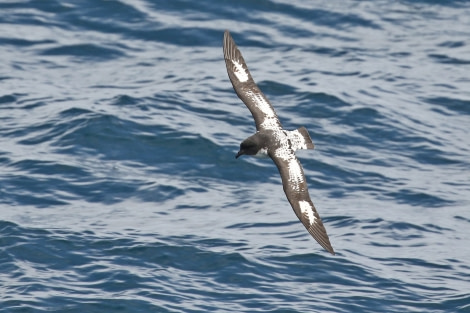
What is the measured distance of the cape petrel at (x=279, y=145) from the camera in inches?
496

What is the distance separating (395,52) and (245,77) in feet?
26.4

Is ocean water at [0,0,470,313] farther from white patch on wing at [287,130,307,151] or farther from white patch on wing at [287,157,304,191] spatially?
white patch on wing at [287,130,307,151]

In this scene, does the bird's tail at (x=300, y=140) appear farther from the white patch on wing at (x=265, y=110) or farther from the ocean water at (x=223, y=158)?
the ocean water at (x=223, y=158)

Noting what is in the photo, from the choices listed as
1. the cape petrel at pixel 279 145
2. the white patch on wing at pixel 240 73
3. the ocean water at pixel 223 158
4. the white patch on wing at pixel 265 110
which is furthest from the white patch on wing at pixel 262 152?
the ocean water at pixel 223 158

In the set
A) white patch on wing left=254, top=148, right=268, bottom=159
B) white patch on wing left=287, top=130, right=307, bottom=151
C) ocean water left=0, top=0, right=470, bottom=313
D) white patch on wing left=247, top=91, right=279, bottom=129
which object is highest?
white patch on wing left=247, top=91, right=279, bottom=129


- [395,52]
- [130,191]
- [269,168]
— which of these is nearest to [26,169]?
[130,191]

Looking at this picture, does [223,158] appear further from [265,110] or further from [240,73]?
[265,110]

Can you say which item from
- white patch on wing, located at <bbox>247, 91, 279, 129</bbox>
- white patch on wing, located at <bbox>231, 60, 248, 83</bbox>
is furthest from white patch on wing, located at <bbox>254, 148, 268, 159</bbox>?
white patch on wing, located at <bbox>231, 60, 248, 83</bbox>

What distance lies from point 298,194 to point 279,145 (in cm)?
95

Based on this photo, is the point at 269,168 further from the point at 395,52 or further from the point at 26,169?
the point at 395,52

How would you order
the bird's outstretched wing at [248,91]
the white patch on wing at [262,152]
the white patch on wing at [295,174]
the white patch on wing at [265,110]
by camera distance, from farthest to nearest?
the bird's outstretched wing at [248,91] < the white patch on wing at [265,110] < the white patch on wing at [262,152] < the white patch on wing at [295,174]

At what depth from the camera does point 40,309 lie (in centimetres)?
1309

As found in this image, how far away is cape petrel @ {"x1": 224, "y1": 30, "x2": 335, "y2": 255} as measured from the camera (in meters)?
12.6

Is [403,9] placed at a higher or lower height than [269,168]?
higher
